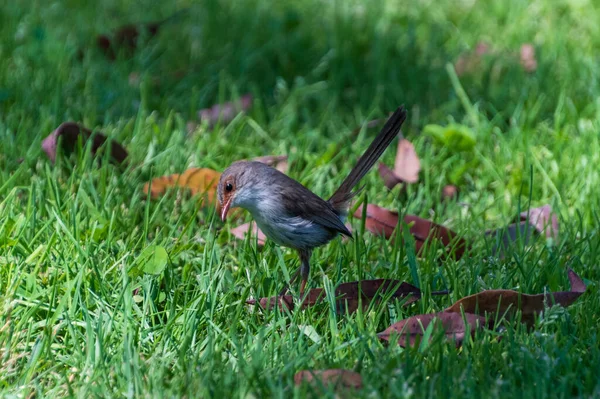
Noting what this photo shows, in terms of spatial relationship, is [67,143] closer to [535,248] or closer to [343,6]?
[535,248]

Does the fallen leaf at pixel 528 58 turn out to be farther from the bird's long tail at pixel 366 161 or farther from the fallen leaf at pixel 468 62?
the bird's long tail at pixel 366 161

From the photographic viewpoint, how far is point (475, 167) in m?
5.03

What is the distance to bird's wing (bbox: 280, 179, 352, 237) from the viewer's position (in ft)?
12.4

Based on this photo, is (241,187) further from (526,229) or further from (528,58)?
(528,58)

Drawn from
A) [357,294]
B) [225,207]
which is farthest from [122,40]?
[357,294]

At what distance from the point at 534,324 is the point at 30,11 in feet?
15.6

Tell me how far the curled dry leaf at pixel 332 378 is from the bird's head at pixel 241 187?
116cm

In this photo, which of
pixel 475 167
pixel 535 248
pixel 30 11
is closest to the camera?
pixel 535 248

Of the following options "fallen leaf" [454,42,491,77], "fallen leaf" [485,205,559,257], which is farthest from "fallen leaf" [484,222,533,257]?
"fallen leaf" [454,42,491,77]

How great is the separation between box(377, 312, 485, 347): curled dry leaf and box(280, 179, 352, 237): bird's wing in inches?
25.0

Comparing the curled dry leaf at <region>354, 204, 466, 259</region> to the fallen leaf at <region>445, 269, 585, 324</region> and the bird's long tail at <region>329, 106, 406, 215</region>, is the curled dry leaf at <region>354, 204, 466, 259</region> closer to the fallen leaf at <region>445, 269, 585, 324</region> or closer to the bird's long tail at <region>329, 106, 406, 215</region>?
the bird's long tail at <region>329, 106, 406, 215</region>

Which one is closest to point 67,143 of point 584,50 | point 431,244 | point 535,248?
point 431,244

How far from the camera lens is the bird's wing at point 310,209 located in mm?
3787

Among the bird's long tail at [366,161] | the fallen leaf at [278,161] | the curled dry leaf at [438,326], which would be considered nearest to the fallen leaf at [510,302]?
the curled dry leaf at [438,326]
